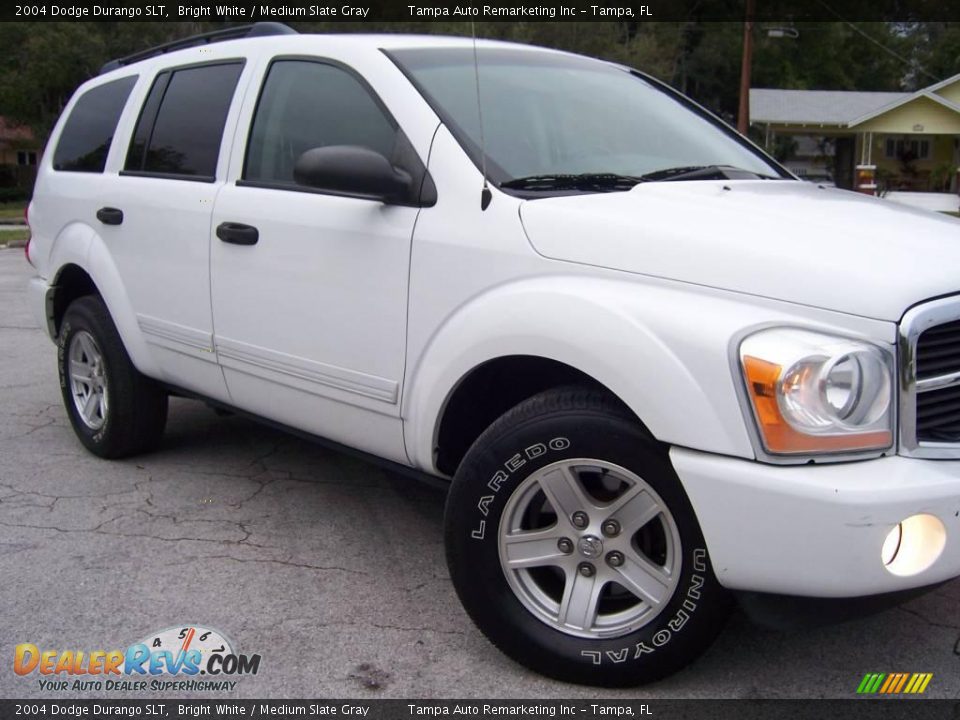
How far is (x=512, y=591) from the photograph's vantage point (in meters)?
2.87

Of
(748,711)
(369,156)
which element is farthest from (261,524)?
(748,711)

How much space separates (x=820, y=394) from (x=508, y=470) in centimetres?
89

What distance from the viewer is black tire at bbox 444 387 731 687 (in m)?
2.57

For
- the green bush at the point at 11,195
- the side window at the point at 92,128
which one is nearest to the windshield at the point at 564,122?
the side window at the point at 92,128

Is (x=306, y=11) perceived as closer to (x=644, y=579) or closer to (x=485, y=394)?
(x=485, y=394)

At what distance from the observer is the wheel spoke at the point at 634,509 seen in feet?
8.67

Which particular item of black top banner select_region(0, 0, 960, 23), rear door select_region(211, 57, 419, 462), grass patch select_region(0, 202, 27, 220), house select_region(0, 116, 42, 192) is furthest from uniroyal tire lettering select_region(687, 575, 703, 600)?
house select_region(0, 116, 42, 192)

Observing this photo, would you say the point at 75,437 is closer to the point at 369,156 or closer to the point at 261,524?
the point at 261,524

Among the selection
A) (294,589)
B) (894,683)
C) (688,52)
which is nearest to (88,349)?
(294,589)

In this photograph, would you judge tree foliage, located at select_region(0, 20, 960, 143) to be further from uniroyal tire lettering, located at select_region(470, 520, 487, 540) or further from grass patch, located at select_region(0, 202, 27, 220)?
uniroyal tire lettering, located at select_region(470, 520, 487, 540)

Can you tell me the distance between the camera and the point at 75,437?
5.39m

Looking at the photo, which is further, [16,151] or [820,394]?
[16,151]

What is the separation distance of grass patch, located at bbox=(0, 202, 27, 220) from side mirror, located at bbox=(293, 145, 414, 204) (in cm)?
2810

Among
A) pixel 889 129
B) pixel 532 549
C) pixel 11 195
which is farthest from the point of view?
pixel 11 195
